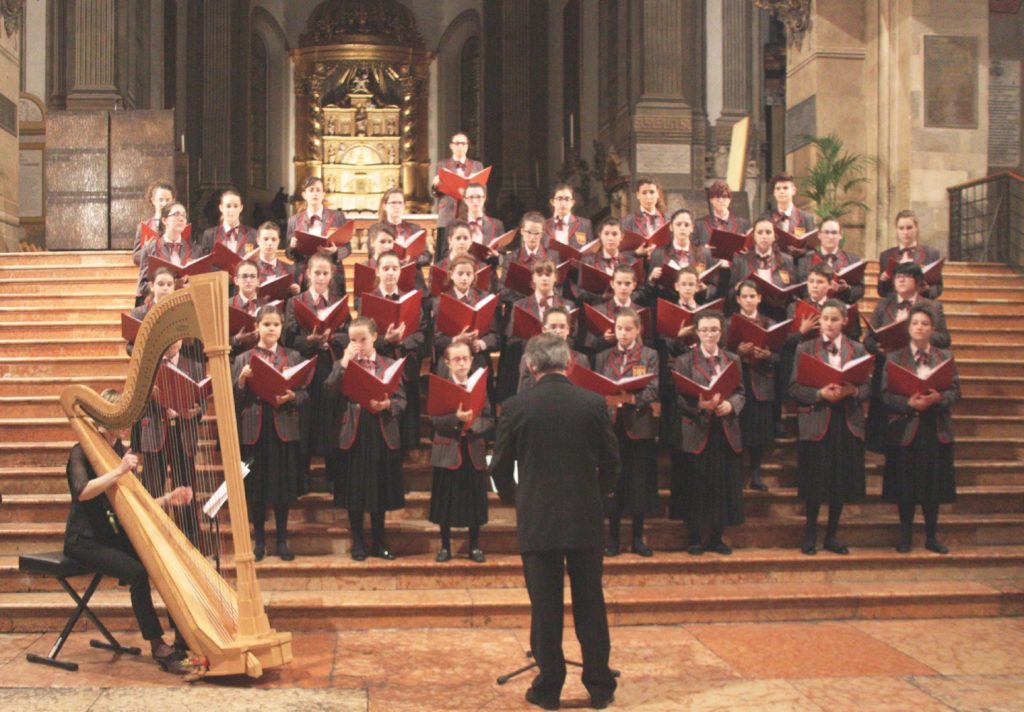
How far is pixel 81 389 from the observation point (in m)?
5.88

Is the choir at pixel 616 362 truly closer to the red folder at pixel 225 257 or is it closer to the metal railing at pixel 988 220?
the red folder at pixel 225 257

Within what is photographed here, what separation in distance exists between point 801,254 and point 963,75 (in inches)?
224

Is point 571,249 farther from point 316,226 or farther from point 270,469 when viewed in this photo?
point 270,469

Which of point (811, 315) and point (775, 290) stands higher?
point (775, 290)

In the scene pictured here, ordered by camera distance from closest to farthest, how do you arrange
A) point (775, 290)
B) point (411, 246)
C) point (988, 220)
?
point (775, 290), point (411, 246), point (988, 220)

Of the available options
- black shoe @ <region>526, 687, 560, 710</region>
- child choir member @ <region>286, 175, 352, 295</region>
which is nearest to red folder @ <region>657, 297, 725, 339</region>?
child choir member @ <region>286, 175, 352, 295</region>

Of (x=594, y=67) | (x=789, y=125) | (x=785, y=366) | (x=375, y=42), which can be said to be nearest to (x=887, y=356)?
(x=785, y=366)

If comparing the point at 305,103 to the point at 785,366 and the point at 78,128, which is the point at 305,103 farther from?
the point at 785,366

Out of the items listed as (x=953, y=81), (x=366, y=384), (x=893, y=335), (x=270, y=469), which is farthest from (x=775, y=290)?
(x=953, y=81)

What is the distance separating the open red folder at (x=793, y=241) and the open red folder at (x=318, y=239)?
339cm

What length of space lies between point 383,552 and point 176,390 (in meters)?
1.91

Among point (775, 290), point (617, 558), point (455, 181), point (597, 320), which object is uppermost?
point (455, 181)

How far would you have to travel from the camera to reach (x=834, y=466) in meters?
8.18

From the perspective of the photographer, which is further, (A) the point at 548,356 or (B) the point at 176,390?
(B) the point at 176,390
